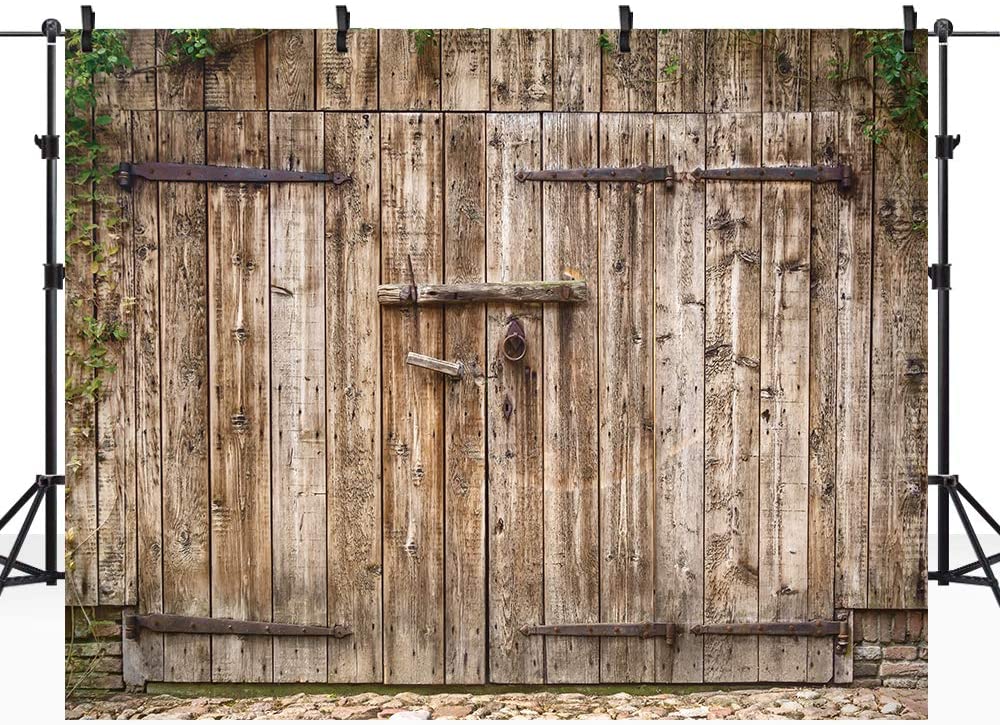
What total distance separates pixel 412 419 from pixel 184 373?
0.83 m

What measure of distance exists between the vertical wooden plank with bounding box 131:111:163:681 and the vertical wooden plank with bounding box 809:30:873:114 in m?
2.35

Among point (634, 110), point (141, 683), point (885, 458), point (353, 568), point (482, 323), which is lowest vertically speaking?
point (141, 683)

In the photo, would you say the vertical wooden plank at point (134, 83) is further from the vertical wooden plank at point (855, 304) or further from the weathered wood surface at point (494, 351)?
the vertical wooden plank at point (855, 304)

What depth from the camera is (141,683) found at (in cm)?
407

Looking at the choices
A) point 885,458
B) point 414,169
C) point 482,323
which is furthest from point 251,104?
point 885,458

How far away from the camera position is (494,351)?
4.00 meters

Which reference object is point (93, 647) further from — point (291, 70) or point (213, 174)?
point (291, 70)

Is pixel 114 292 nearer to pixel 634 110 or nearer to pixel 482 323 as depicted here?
pixel 482 323

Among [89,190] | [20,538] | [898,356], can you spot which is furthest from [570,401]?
[20,538]

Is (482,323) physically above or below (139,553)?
above

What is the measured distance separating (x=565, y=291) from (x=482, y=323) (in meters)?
0.31
